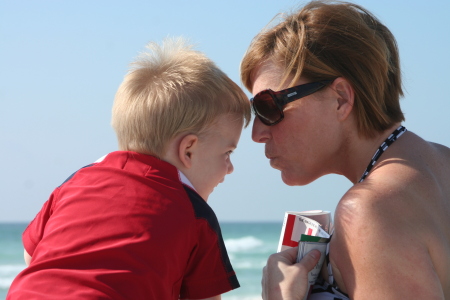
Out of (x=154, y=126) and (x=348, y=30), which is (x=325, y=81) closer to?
(x=348, y=30)

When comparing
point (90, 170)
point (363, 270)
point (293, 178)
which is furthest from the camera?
point (293, 178)

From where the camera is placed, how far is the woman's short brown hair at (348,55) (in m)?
2.87

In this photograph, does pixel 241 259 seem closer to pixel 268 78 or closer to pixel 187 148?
pixel 268 78

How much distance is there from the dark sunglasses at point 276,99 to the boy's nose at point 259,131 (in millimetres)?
28

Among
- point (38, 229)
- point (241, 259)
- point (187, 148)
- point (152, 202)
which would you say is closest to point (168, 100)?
point (187, 148)

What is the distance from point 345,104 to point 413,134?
33 centimetres

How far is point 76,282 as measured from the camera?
2.39m

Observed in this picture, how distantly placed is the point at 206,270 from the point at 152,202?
0.38m

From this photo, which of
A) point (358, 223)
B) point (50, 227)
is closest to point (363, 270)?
point (358, 223)

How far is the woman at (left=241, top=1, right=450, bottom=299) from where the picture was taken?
2291 millimetres

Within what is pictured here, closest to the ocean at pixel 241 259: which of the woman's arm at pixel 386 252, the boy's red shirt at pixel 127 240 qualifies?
the boy's red shirt at pixel 127 240

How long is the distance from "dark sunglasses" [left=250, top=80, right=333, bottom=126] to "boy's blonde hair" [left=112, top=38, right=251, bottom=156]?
3.2 inches

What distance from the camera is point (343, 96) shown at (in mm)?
2906

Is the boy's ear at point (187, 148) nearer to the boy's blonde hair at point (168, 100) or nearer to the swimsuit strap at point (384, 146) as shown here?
the boy's blonde hair at point (168, 100)
